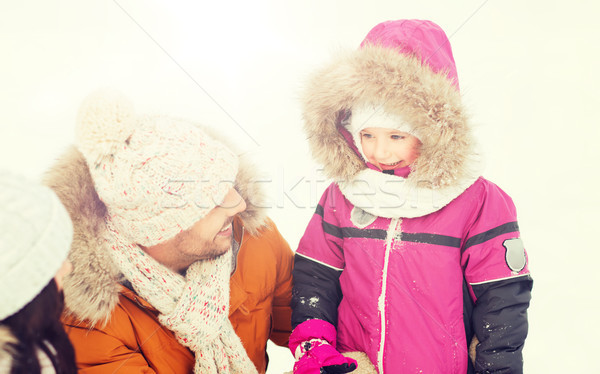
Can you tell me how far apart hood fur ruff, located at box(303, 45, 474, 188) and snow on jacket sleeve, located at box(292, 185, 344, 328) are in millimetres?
265

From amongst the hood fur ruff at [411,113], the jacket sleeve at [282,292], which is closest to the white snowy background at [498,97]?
the jacket sleeve at [282,292]

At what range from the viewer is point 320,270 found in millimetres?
1047

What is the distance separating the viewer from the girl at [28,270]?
1.64 feet

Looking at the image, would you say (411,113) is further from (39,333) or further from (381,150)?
(39,333)

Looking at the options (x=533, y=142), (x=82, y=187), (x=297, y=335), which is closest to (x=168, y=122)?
(x=82, y=187)

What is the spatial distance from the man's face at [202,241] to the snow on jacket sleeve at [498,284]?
54cm

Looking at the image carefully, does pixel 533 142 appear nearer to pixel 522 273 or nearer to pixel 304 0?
pixel 522 273

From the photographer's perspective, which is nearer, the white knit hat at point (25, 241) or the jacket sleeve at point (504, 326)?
the white knit hat at point (25, 241)

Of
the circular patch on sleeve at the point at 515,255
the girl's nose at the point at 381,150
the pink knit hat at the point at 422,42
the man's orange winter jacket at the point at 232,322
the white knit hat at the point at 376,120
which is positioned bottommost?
the man's orange winter jacket at the point at 232,322

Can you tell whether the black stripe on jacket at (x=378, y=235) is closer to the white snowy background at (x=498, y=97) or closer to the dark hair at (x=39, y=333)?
the white snowy background at (x=498, y=97)

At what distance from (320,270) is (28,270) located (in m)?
0.68

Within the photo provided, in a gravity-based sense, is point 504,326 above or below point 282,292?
above

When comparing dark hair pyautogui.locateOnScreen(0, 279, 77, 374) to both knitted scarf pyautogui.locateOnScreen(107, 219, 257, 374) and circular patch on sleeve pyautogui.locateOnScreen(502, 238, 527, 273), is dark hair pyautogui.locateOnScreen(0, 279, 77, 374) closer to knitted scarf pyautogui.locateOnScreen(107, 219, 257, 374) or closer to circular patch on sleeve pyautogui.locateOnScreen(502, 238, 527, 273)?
knitted scarf pyautogui.locateOnScreen(107, 219, 257, 374)

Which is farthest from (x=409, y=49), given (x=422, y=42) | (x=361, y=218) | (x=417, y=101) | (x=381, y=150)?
(x=361, y=218)
